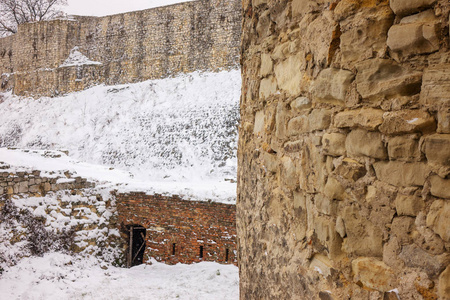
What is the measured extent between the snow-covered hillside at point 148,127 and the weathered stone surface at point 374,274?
11.8 m

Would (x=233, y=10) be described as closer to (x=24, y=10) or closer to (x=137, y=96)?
(x=137, y=96)

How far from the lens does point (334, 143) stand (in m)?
1.60

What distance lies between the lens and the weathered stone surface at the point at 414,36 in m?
1.20

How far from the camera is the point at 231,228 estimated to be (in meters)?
8.16

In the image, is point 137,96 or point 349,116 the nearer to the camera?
point 349,116

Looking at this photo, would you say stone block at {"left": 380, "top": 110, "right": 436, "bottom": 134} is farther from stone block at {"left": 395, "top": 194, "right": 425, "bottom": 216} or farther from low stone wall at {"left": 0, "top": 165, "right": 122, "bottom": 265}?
low stone wall at {"left": 0, "top": 165, "right": 122, "bottom": 265}

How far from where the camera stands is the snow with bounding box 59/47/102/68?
2359cm

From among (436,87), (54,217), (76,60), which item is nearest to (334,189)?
(436,87)

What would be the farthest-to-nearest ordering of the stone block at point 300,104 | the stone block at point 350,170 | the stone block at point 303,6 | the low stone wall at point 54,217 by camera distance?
1. the low stone wall at point 54,217
2. the stone block at point 300,104
3. the stone block at point 303,6
4. the stone block at point 350,170

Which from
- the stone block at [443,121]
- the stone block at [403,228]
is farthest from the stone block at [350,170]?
the stone block at [443,121]

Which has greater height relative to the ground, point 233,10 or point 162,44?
point 233,10

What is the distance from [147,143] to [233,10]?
8604 millimetres

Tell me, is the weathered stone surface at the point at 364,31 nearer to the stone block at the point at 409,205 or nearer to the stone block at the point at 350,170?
the stone block at the point at 350,170

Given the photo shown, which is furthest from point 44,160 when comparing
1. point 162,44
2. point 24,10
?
point 24,10
